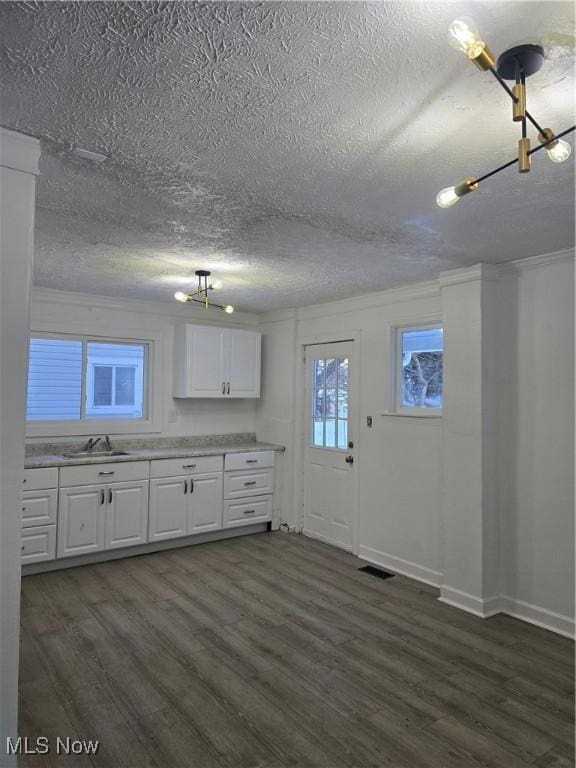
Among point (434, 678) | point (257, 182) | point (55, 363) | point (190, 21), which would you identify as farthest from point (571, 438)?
point (55, 363)

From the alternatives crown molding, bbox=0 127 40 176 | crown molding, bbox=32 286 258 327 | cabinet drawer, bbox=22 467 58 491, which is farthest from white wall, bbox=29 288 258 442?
crown molding, bbox=0 127 40 176

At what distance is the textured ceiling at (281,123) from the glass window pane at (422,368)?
1134 mm

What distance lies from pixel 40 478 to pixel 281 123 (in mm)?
3531

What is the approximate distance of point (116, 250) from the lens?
10.9ft

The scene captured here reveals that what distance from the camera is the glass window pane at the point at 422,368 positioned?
418cm

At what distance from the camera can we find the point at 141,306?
5.15 metres

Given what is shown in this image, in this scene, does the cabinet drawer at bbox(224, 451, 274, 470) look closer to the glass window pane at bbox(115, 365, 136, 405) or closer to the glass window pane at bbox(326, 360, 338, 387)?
the glass window pane at bbox(326, 360, 338, 387)

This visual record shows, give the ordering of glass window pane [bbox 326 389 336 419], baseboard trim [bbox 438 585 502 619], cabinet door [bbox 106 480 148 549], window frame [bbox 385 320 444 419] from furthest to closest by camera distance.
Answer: glass window pane [bbox 326 389 336 419]
cabinet door [bbox 106 480 148 549]
window frame [bbox 385 320 444 419]
baseboard trim [bbox 438 585 502 619]

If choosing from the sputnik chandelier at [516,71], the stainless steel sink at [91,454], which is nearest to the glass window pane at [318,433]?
the stainless steel sink at [91,454]

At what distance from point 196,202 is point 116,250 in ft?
3.62

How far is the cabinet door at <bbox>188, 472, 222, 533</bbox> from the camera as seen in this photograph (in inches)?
193

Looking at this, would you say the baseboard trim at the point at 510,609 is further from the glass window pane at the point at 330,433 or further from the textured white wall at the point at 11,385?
the textured white wall at the point at 11,385

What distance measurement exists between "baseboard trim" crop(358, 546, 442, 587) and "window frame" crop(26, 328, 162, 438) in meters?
2.51

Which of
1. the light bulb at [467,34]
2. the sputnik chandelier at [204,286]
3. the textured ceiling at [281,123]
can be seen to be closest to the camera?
the light bulb at [467,34]
